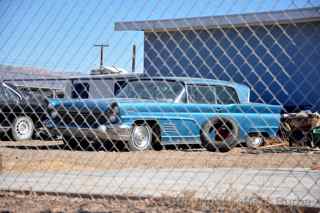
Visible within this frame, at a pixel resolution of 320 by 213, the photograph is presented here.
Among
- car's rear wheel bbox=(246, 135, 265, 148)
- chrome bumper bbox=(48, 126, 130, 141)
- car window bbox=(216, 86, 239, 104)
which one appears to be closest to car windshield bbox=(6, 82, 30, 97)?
chrome bumper bbox=(48, 126, 130, 141)

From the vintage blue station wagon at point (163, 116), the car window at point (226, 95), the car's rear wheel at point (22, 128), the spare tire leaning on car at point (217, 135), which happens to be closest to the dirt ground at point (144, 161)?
the spare tire leaning on car at point (217, 135)

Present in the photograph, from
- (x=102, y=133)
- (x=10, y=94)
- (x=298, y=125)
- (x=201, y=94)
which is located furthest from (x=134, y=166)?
(x=10, y=94)

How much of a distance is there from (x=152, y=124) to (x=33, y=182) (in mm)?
5274


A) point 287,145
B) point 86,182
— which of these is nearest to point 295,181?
point 86,182

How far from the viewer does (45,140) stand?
50.0 ft

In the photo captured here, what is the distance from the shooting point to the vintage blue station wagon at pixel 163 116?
10.9 metres

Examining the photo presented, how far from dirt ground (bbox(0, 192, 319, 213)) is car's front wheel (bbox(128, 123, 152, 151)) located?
5735mm

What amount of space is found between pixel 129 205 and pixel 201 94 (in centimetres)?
728

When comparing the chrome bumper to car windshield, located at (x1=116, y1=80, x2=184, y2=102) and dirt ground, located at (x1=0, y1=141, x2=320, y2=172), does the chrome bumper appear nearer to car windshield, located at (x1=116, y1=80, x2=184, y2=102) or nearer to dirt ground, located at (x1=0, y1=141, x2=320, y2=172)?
dirt ground, located at (x1=0, y1=141, x2=320, y2=172)

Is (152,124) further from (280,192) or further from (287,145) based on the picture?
(280,192)

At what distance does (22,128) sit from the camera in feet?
48.0

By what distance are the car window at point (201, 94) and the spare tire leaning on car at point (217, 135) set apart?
408mm

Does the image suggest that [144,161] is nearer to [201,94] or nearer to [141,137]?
[141,137]

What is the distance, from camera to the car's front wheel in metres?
11.1
